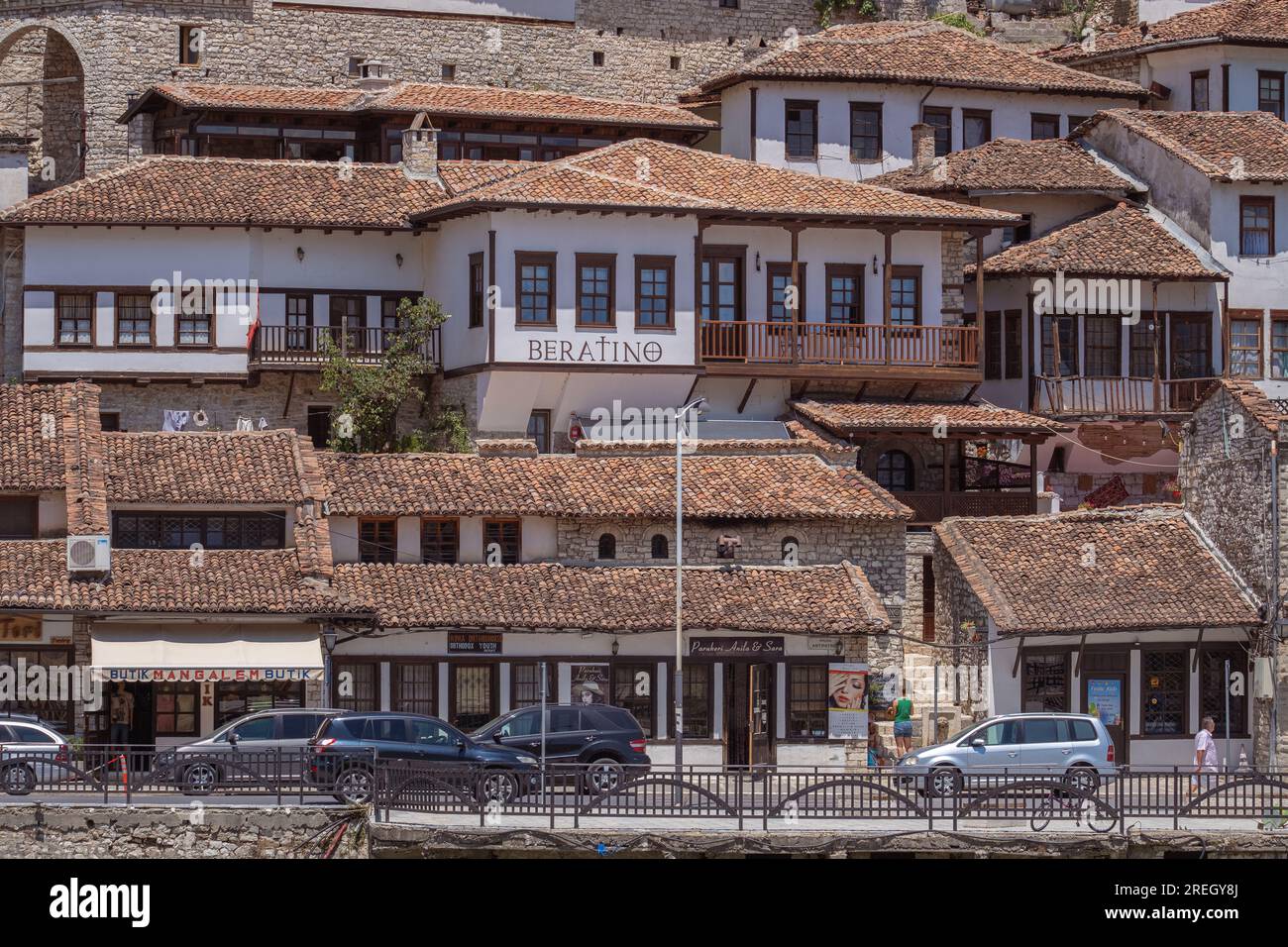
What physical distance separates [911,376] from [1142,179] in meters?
10.6

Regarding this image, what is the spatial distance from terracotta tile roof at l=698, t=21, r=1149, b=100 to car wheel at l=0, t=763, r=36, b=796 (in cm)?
3296

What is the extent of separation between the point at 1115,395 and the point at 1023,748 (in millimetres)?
20098

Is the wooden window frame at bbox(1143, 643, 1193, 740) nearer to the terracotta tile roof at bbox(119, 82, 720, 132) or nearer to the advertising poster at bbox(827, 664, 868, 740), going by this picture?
the advertising poster at bbox(827, 664, 868, 740)

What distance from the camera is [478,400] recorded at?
6231cm

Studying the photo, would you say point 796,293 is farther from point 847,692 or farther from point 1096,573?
point 847,692

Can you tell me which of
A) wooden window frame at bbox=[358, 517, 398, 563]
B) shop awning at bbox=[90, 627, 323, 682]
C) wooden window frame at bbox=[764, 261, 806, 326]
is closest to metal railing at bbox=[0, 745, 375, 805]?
shop awning at bbox=[90, 627, 323, 682]

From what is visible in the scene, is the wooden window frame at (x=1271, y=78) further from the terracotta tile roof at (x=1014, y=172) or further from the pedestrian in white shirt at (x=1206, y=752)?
the pedestrian in white shirt at (x=1206, y=752)

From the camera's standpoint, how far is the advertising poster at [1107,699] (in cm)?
5678

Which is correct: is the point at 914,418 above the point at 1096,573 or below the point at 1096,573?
above

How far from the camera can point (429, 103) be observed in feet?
235

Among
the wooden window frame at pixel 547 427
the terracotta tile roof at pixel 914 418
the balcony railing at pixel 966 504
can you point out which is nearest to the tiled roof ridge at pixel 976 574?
the balcony railing at pixel 966 504

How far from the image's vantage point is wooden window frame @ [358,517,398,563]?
5594 cm

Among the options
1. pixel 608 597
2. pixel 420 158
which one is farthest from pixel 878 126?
pixel 608 597

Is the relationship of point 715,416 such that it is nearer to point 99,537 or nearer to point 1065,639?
point 1065,639
